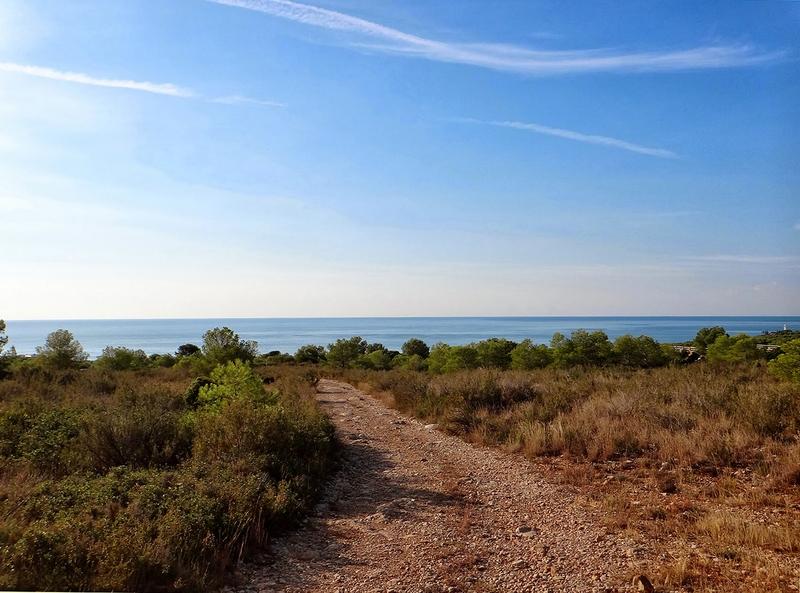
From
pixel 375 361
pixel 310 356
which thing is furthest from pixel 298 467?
pixel 310 356

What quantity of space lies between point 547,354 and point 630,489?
21.3 metres

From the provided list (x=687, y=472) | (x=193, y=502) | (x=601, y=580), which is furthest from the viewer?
(x=687, y=472)

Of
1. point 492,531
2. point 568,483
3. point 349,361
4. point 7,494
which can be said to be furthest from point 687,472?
point 349,361

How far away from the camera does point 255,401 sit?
38.0 ft

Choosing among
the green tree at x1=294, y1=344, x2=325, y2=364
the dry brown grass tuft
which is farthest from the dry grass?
the green tree at x1=294, y1=344, x2=325, y2=364

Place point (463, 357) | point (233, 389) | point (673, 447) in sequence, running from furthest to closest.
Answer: point (463, 357) < point (233, 389) < point (673, 447)

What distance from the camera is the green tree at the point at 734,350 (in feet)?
80.7

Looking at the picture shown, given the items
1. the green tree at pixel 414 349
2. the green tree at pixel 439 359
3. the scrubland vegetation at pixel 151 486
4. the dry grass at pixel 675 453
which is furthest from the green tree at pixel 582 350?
the green tree at pixel 414 349

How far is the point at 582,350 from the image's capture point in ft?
93.6

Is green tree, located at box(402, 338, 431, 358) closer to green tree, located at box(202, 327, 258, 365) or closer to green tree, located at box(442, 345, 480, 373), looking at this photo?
green tree, located at box(442, 345, 480, 373)

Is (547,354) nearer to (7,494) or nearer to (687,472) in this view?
(687,472)

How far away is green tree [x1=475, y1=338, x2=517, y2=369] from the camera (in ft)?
103

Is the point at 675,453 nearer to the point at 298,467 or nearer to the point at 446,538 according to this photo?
the point at 446,538

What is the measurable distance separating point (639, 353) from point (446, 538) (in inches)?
974
